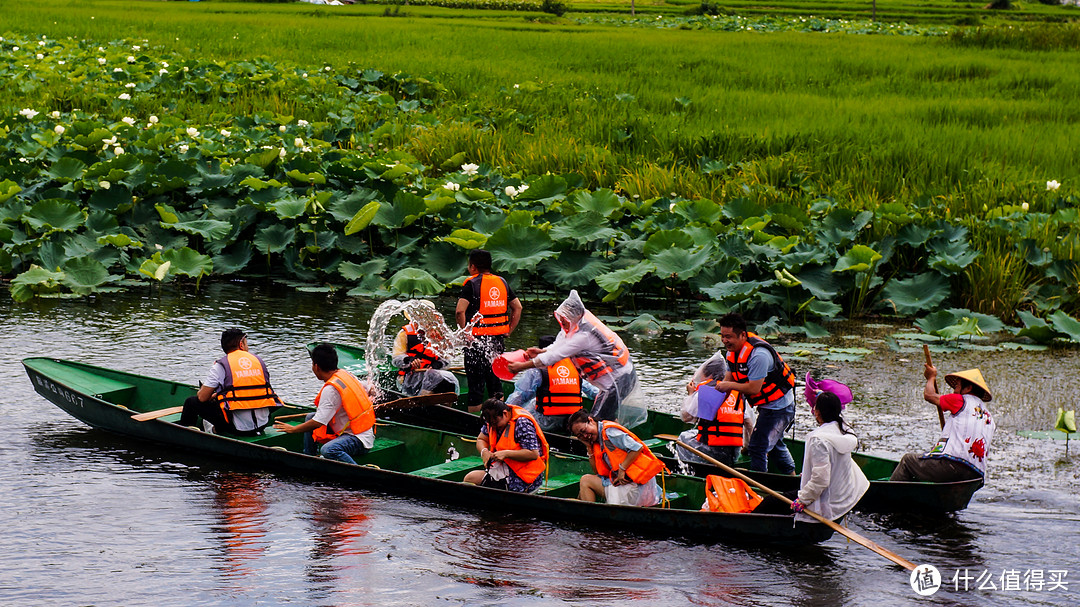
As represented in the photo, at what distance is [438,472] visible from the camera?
360 inches

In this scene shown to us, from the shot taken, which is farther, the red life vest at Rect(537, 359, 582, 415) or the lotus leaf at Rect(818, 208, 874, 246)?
the lotus leaf at Rect(818, 208, 874, 246)

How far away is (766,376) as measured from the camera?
8.70m

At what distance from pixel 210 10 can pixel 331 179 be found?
1225 inches

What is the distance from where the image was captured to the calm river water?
7281mm

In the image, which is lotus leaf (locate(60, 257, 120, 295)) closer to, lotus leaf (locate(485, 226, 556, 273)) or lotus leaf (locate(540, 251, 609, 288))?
lotus leaf (locate(485, 226, 556, 273))

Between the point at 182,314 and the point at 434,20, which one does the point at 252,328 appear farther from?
the point at 434,20

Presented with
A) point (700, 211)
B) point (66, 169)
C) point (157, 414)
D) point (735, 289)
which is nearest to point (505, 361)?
point (157, 414)

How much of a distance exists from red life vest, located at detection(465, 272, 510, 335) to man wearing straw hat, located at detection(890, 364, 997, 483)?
4.20m

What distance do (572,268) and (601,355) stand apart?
19.0 ft

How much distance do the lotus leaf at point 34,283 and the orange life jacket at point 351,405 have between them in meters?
7.00

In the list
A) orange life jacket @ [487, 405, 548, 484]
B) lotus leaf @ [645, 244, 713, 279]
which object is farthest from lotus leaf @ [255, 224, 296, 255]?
orange life jacket @ [487, 405, 548, 484]

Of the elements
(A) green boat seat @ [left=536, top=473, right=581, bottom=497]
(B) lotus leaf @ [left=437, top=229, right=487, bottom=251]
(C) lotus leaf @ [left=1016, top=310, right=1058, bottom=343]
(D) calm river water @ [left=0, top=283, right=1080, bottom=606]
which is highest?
(B) lotus leaf @ [left=437, top=229, right=487, bottom=251]

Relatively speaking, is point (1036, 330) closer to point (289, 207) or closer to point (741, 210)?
point (741, 210)

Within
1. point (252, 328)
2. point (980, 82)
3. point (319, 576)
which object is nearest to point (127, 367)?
point (252, 328)
